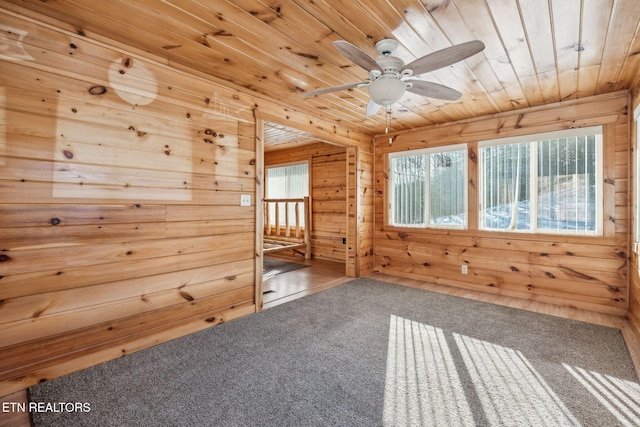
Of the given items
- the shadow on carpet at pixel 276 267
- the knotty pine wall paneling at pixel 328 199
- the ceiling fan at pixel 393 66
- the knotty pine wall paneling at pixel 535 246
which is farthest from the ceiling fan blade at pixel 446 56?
the knotty pine wall paneling at pixel 328 199

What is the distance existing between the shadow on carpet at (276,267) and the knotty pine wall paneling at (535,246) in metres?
1.64

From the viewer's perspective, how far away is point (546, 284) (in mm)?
3443

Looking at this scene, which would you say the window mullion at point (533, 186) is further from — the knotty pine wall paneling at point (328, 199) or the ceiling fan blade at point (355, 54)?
the knotty pine wall paneling at point (328, 199)

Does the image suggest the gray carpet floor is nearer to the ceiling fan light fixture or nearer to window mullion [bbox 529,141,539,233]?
Answer: window mullion [bbox 529,141,539,233]

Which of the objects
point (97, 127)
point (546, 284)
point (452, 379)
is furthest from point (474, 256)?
point (97, 127)

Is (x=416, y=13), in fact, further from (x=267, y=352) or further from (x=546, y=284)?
(x=546, y=284)

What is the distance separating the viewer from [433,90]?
2.26 meters

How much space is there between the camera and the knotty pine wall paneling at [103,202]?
5.89 ft

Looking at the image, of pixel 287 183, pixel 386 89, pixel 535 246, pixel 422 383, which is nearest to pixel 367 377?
pixel 422 383

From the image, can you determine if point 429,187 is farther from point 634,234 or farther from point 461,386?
point 461,386

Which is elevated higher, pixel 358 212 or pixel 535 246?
pixel 358 212

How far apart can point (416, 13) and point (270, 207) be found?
18.2 feet

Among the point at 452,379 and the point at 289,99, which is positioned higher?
the point at 289,99

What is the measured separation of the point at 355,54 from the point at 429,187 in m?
3.01
